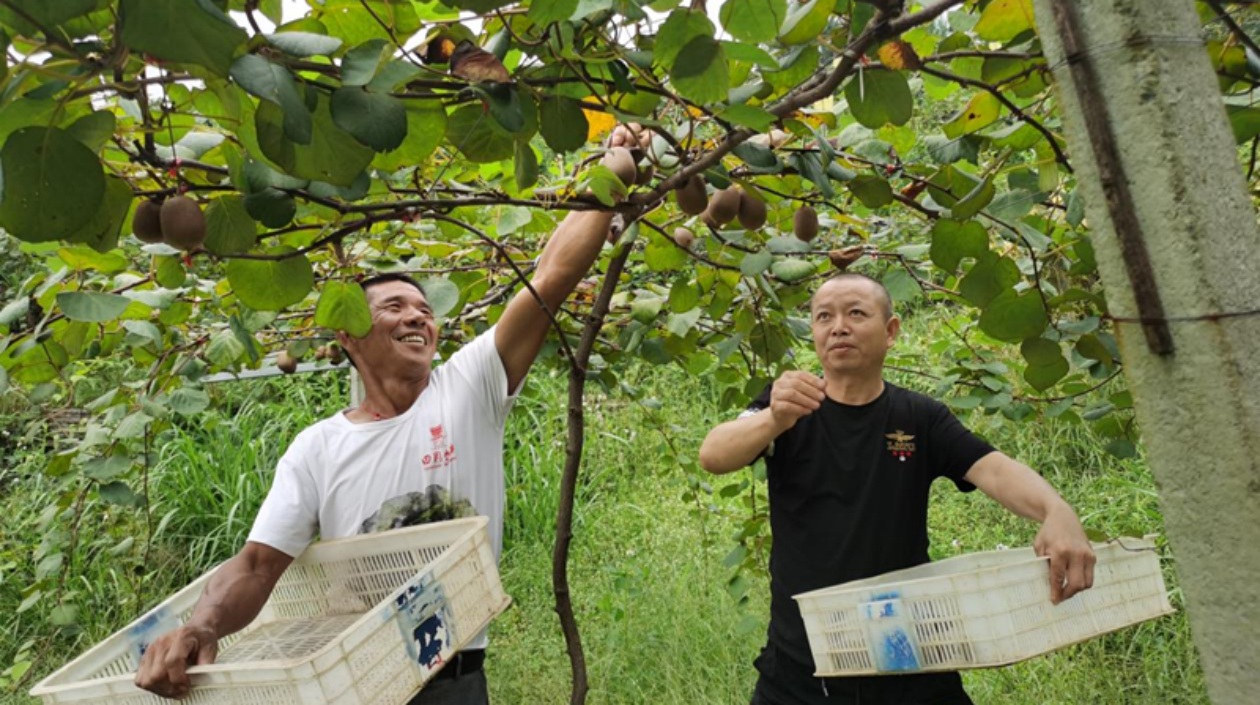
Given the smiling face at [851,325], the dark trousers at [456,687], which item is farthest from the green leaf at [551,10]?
the dark trousers at [456,687]

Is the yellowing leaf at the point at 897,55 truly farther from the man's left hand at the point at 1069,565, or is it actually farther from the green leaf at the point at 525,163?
the man's left hand at the point at 1069,565

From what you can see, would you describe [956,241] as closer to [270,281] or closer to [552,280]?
[270,281]

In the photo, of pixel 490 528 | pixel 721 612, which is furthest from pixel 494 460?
pixel 721 612

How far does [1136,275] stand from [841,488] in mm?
1383

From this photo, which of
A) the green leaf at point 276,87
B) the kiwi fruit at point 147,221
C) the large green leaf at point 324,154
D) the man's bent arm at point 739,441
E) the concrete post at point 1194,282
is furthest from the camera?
the man's bent arm at point 739,441

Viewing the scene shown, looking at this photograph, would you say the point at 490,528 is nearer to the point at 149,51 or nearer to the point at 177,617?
the point at 177,617

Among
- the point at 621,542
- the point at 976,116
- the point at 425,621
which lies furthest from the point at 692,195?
the point at 621,542

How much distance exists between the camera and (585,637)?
399 cm

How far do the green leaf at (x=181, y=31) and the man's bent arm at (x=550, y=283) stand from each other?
117 cm

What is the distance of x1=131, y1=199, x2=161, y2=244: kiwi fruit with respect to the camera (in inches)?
39.2

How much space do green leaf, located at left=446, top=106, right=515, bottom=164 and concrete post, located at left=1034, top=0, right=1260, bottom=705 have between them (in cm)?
51

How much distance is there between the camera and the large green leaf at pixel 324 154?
0.78 meters

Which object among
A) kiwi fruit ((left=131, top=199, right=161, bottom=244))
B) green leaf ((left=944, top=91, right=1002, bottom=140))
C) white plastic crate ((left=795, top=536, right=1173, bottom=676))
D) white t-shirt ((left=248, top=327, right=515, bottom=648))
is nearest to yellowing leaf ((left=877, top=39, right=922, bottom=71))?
green leaf ((left=944, top=91, right=1002, bottom=140))

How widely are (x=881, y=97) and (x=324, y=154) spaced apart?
1.75ft
